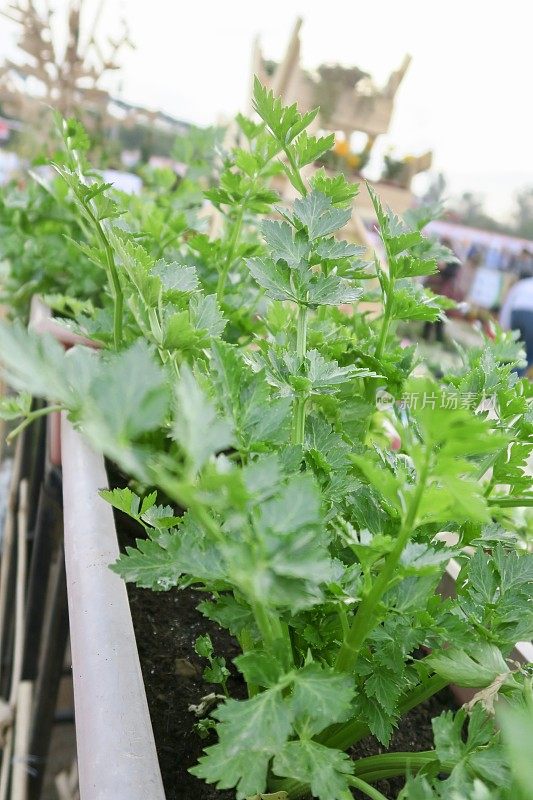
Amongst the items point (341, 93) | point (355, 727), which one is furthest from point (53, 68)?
point (355, 727)

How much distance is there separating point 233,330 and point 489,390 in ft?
0.96

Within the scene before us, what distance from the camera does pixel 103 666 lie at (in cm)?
35

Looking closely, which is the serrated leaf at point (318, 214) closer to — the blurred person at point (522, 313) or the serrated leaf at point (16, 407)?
the serrated leaf at point (16, 407)

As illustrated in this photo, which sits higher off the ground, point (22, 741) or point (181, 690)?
point (181, 690)

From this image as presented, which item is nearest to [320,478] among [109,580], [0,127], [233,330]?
[109,580]

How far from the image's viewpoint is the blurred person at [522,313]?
2080mm

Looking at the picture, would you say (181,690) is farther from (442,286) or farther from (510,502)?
(442,286)

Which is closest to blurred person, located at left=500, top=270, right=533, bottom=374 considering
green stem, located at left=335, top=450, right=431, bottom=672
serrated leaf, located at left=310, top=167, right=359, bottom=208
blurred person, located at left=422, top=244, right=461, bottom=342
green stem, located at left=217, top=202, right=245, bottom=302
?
blurred person, located at left=422, top=244, right=461, bottom=342

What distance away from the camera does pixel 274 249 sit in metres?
0.38

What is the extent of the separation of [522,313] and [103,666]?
2022 millimetres

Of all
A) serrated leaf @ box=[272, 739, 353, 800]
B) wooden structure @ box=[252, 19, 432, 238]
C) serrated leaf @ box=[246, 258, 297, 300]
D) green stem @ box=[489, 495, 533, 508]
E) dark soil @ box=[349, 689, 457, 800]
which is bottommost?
dark soil @ box=[349, 689, 457, 800]

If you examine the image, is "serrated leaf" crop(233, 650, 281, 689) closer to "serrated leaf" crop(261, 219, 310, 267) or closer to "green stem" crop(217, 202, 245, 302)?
"serrated leaf" crop(261, 219, 310, 267)

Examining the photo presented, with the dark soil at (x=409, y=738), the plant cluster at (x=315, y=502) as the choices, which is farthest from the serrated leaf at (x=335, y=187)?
the dark soil at (x=409, y=738)

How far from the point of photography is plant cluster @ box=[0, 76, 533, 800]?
0.21 meters
